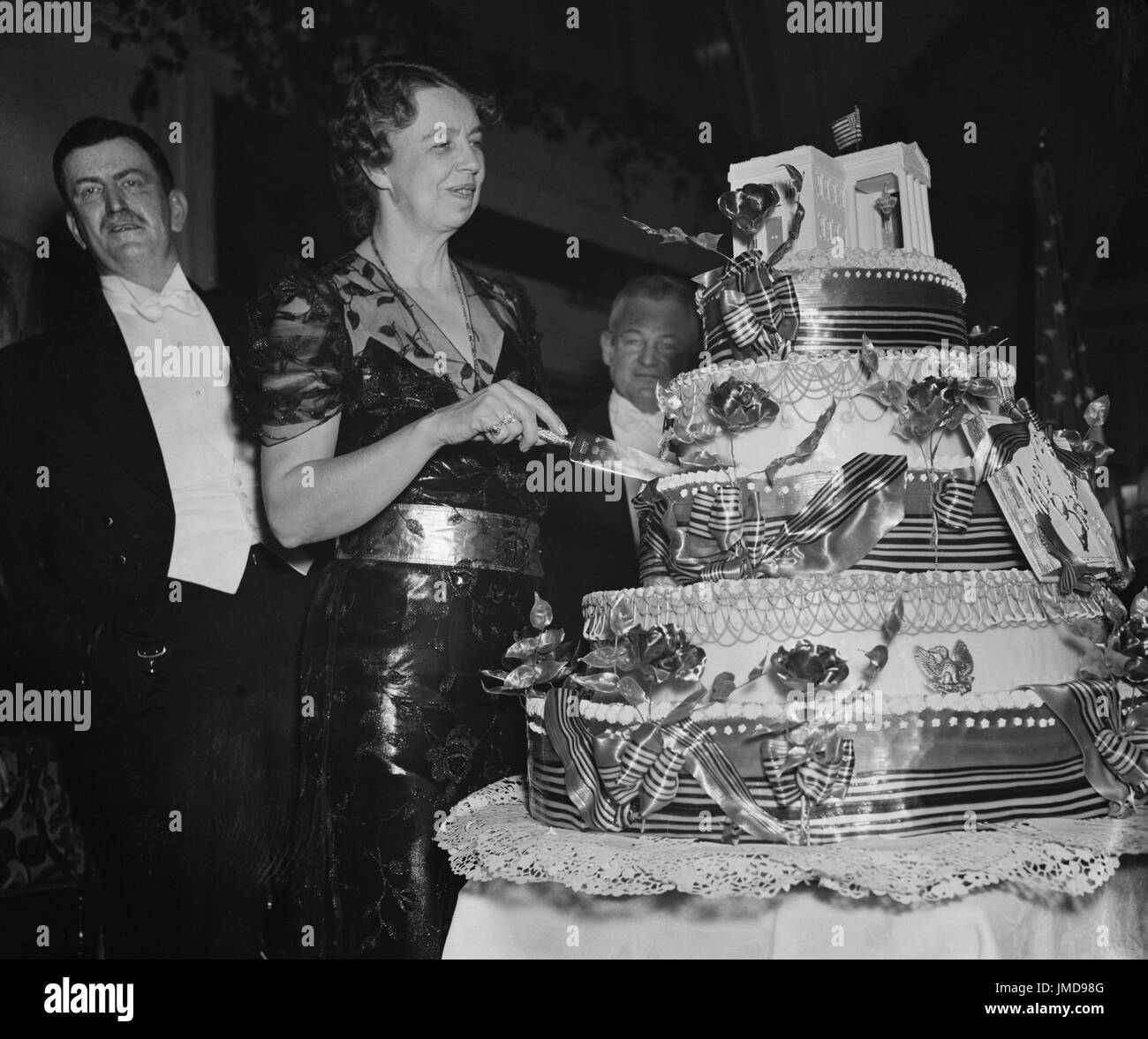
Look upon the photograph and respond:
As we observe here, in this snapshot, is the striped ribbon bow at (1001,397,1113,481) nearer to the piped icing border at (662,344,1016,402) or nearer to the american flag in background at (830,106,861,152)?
the piped icing border at (662,344,1016,402)

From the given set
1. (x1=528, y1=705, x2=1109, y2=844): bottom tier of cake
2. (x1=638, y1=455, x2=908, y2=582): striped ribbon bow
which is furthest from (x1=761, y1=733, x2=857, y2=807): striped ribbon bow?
(x1=638, y1=455, x2=908, y2=582): striped ribbon bow

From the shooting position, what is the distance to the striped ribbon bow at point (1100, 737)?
82.9 inches

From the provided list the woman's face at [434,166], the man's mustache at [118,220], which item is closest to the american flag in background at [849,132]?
the woman's face at [434,166]

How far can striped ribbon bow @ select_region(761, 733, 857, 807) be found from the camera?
1954mm

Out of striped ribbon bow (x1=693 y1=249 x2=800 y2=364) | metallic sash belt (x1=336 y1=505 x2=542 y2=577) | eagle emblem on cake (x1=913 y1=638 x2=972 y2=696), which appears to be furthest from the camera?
metallic sash belt (x1=336 y1=505 x2=542 y2=577)

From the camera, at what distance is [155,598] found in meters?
3.47

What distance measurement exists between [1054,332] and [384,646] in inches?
89.2

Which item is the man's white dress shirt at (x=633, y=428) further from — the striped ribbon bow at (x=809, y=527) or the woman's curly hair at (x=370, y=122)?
the striped ribbon bow at (x=809, y=527)

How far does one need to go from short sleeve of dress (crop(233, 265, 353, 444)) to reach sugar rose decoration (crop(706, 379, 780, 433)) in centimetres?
147

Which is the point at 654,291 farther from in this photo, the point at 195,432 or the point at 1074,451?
the point at 1074,451

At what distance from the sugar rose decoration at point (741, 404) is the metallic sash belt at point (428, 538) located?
4.22 feet

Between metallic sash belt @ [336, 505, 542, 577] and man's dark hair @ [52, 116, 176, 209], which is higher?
man's dark hair @ [52, 116, 176, 209]

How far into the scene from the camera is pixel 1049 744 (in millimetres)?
2090
